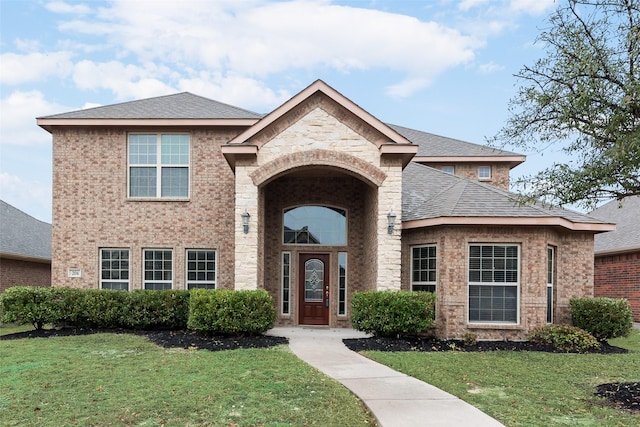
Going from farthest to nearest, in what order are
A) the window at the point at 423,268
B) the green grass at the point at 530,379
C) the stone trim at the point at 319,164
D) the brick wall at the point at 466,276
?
the window at the point at 423,268, the stone trim at the point at 319,164, the brick wall at the point at 466,276, the green grass at the point at 530,379

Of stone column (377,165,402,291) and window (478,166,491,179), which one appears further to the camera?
window (478,166,491,179)

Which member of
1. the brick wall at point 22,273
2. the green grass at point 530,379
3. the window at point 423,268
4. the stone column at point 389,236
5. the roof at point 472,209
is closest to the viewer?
the green grass at point 530,379

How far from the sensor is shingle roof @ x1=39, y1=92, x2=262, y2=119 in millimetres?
14688

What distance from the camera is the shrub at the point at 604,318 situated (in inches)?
470

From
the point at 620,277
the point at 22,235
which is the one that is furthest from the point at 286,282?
the point at 620,277

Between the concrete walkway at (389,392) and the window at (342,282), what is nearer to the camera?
the concrete walkway at (389,392)

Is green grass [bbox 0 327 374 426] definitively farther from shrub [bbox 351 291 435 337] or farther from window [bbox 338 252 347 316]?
window [bbox 338 252 347 316]

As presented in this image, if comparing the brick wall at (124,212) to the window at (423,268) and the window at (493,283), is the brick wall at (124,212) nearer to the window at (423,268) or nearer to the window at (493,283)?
the window at (423,268)

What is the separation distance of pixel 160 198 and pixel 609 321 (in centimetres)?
1287

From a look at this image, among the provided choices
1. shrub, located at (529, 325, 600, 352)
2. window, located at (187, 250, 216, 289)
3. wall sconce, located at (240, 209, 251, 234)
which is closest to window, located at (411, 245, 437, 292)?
shrub, located at (529, 325, 600, 352)

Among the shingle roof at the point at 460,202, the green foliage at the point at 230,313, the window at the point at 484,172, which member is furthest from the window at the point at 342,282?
the window at the point at 484,172

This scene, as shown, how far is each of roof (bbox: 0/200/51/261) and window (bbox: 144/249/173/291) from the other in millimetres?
6531

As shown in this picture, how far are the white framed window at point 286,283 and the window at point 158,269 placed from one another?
11.3 feet

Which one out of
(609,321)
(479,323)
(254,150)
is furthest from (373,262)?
(609,321)
